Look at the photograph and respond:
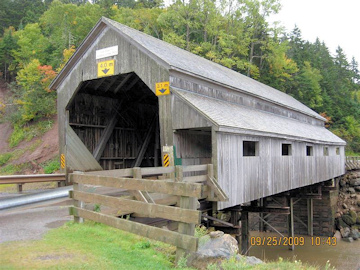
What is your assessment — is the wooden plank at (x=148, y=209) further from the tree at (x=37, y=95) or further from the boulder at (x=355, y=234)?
the tree at (x=37, y=95)

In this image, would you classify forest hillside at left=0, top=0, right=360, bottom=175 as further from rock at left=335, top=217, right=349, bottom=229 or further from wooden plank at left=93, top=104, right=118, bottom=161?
rock at left=335, top=217, right=349, bottom=229

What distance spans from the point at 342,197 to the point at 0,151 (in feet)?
93.4

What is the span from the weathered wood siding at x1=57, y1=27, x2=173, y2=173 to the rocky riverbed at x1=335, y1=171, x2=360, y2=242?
58.4ft

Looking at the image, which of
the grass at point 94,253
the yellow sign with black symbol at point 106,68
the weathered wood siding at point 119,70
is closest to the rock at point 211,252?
the grass at point 94,253

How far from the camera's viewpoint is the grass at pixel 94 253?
475 cm

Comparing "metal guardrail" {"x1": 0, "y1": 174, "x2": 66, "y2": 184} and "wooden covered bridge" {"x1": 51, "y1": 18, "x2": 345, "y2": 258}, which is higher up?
"wooden covered bridge" {"x1": 51, "y1": 18, "x2": 345, "y2": 258}

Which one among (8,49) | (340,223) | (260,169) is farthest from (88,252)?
(8,49)

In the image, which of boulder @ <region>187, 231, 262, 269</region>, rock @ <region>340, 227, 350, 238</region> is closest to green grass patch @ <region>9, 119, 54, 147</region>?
rock @ <region>340, 227, 350, 238</region>

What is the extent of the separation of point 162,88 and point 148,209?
21.2 ft

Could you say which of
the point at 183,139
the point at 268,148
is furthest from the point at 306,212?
the point at 183,139

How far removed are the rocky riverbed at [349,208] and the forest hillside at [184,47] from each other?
1610 centimetres

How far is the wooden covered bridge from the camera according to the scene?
8.00m

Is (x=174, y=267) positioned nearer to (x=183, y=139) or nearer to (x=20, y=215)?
(x=20, y=215)

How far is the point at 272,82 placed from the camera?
4234 centimetres
